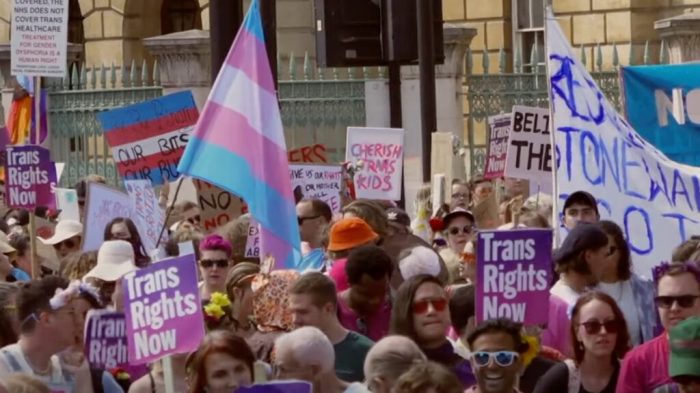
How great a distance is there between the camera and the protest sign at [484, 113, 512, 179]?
17156 mm

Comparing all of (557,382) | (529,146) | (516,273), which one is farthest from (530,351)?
(529,146)

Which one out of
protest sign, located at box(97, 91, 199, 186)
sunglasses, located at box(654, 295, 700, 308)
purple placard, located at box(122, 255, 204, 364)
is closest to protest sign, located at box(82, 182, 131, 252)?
protest sign, located at box(97, 91, 199, 186)

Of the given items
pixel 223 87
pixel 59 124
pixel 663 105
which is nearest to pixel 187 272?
pixel 223 87

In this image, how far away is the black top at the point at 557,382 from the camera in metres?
8.42

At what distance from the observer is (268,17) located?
50.2ft

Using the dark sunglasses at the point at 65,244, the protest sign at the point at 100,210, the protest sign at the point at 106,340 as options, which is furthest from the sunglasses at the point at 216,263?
the dark sunglasses at the point at 65,244

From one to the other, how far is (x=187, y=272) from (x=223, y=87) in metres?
3.26

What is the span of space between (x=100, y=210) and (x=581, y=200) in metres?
3.60

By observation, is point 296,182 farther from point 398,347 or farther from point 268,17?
point 398,347

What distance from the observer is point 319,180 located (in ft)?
50.9

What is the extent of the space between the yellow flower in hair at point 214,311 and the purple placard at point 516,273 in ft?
3.53

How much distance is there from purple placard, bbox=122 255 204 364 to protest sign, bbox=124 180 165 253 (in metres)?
4.80

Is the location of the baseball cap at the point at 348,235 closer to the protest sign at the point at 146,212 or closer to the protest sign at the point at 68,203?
the protest sign at the point at 146,212

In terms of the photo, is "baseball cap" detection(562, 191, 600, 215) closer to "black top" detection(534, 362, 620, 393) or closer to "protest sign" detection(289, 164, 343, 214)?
"black top" detection(534, 362, 620, 393)
